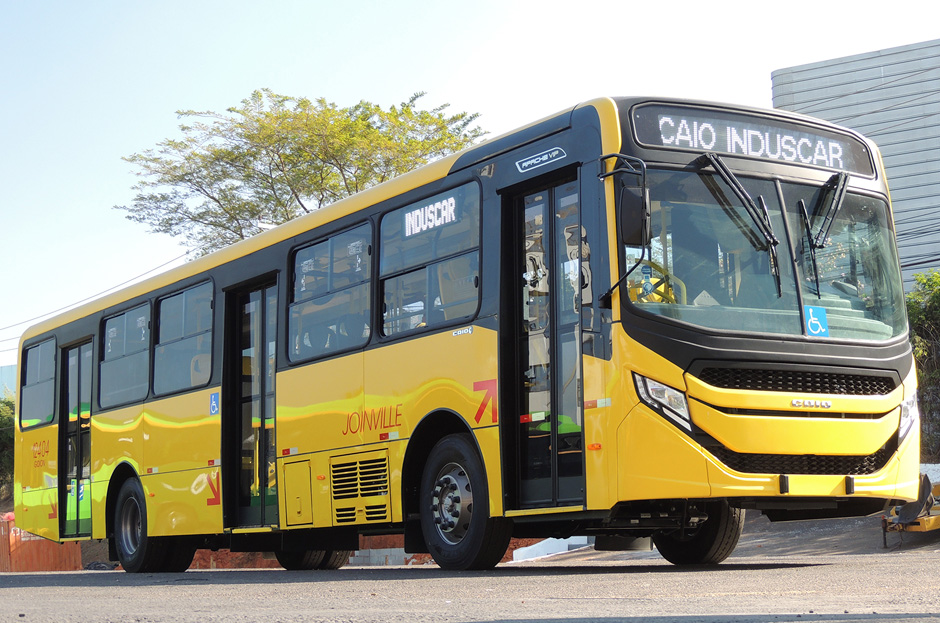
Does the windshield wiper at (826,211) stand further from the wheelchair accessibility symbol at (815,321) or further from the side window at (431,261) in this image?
the side window at (431,261)

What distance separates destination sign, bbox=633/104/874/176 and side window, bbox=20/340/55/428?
11.1m

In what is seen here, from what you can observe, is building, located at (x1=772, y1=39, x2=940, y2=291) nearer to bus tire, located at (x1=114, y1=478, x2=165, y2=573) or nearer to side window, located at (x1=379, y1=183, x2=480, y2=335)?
bus tire, located at (x1=114, y1=478, x2=165, y2=573)

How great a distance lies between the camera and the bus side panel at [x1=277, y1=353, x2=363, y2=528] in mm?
11383

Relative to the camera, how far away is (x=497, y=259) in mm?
9672

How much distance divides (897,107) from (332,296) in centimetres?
3886

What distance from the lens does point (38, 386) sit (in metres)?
17.8

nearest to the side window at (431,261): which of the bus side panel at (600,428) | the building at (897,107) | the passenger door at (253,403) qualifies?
the bus side panel at (600,428)

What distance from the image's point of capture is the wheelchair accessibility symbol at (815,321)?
896cm

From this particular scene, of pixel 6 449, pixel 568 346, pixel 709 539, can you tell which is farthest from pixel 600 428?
pixel 6 449

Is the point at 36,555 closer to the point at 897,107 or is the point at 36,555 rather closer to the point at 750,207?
the point at 750,207

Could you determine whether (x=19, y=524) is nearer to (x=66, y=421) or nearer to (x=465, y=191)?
(x=66, y=421)

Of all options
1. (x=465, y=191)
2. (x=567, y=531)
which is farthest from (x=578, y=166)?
(x=567, y=531)

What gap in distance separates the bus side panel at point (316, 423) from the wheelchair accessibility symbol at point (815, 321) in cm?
411

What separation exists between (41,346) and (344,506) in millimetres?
8312
